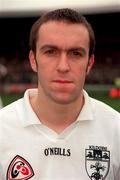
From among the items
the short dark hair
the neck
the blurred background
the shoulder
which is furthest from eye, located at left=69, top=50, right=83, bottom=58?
the blurred background

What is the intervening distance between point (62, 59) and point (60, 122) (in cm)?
42

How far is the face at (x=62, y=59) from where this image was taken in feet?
8.90

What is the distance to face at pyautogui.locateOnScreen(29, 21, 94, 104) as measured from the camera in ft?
8.90

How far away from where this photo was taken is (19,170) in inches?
112

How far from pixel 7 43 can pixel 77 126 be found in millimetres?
28071

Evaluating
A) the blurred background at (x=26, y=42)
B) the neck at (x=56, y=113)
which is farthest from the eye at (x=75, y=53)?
the blurred background at (x=26, y=42)

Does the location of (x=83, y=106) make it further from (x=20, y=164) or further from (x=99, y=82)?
(x=99, y=82)

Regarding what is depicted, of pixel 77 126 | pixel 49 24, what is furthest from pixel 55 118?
pixel 49 24

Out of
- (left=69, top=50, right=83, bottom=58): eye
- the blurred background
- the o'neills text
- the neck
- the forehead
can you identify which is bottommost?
the o'neills text

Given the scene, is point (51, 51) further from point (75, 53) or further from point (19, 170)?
point (19, 170)

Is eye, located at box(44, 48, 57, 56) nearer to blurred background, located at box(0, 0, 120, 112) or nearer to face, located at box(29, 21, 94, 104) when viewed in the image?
face, located at box(29, 21, 94, 104)

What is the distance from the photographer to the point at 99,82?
79.7 ft

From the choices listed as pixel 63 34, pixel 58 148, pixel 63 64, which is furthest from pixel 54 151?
pixel 63 34

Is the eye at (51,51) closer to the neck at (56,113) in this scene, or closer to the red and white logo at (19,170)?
the neck at (56,113)
